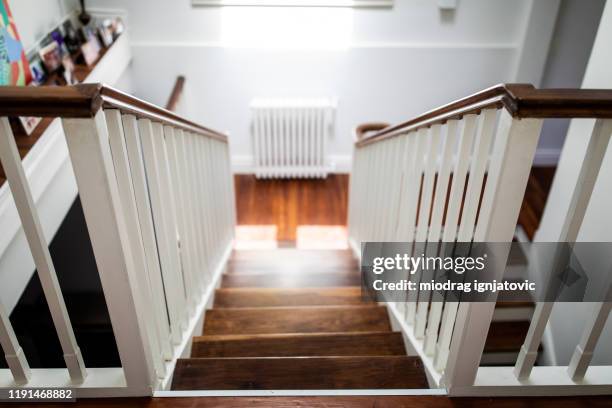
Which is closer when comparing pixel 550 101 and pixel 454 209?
pixel 550 101

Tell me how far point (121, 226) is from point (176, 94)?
2974mm

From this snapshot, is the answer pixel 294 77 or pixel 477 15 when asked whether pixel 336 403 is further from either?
pixel 477 15

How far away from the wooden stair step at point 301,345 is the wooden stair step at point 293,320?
0.23 meters

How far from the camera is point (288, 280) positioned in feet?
9.40

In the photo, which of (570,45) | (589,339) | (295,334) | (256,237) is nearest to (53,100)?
(295,334)

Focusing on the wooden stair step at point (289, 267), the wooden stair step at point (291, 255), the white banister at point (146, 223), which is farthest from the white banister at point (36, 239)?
the wooden stair step at point (291, 255)

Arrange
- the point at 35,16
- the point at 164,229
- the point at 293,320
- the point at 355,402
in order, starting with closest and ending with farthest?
the point at 355,402
the point at 164,229
the point at 293,320
the point at 35,16

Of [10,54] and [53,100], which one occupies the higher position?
[53,100]

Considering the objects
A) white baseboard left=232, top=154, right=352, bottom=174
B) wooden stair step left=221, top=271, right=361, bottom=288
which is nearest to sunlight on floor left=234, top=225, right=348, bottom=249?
white baseboard left=232, top=154, right=352, bottom=174

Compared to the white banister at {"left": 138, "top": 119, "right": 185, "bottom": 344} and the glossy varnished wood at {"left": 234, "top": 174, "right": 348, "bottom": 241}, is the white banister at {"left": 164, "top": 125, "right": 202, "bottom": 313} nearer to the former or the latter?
the white banister at {"left": 138, "top": 119, "right": 185, "bottom": 344}

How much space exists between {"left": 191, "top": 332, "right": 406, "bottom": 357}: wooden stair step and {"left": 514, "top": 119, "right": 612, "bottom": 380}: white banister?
0.67 m

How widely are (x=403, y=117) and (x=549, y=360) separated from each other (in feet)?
8.70

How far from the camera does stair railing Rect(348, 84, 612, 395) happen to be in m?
1.00

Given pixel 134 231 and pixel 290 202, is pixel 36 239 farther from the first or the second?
pixel 290 202
